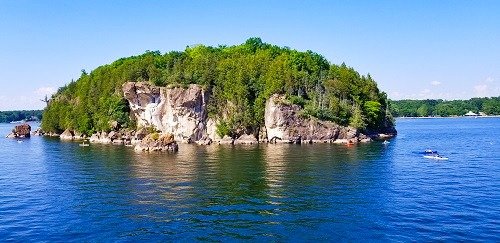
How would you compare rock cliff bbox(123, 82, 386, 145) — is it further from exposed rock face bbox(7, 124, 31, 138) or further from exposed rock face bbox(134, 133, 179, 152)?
exposed rock face bbox(7, 124, 31, 138)

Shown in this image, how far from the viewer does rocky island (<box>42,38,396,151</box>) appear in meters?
128

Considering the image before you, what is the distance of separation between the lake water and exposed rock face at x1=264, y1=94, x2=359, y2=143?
135ft

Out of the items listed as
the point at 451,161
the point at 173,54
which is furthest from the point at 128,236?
the point at 173,54

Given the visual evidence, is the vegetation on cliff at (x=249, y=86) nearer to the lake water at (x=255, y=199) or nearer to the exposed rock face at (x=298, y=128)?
the exposed rock face at (x=298, y=128)

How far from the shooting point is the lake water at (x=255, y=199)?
37.7 meters

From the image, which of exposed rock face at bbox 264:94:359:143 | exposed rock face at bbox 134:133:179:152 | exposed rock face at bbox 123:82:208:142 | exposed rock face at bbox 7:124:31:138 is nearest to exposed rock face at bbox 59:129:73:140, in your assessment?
exposed rock face at bbox 7:124:31:138

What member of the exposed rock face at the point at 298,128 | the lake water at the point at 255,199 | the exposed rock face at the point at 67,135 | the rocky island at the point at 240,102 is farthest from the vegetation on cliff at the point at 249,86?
the lake water at the point at 255,199

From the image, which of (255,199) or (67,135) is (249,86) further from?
(255,199)

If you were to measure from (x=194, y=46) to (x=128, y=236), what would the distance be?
14930 centimetres

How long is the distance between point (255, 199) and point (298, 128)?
7958 centimetres

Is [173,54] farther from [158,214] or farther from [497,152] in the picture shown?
[158,214]

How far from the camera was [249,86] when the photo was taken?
456ft

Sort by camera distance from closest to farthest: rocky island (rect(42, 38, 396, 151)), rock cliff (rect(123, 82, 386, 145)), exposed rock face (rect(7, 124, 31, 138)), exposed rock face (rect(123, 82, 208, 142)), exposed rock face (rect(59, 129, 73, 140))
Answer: rock cliff (rect(123, 82, 386, 145)) < rocky island (rect(42, 38, 396, 151)) < exposed rock face (rect(123, 82, 208, 142)) < exposed rock face (rect(59, 129, 73, 140)) < exposed rock face (rect(7, 124, 31, 138))

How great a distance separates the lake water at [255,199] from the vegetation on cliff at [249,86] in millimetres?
47903
